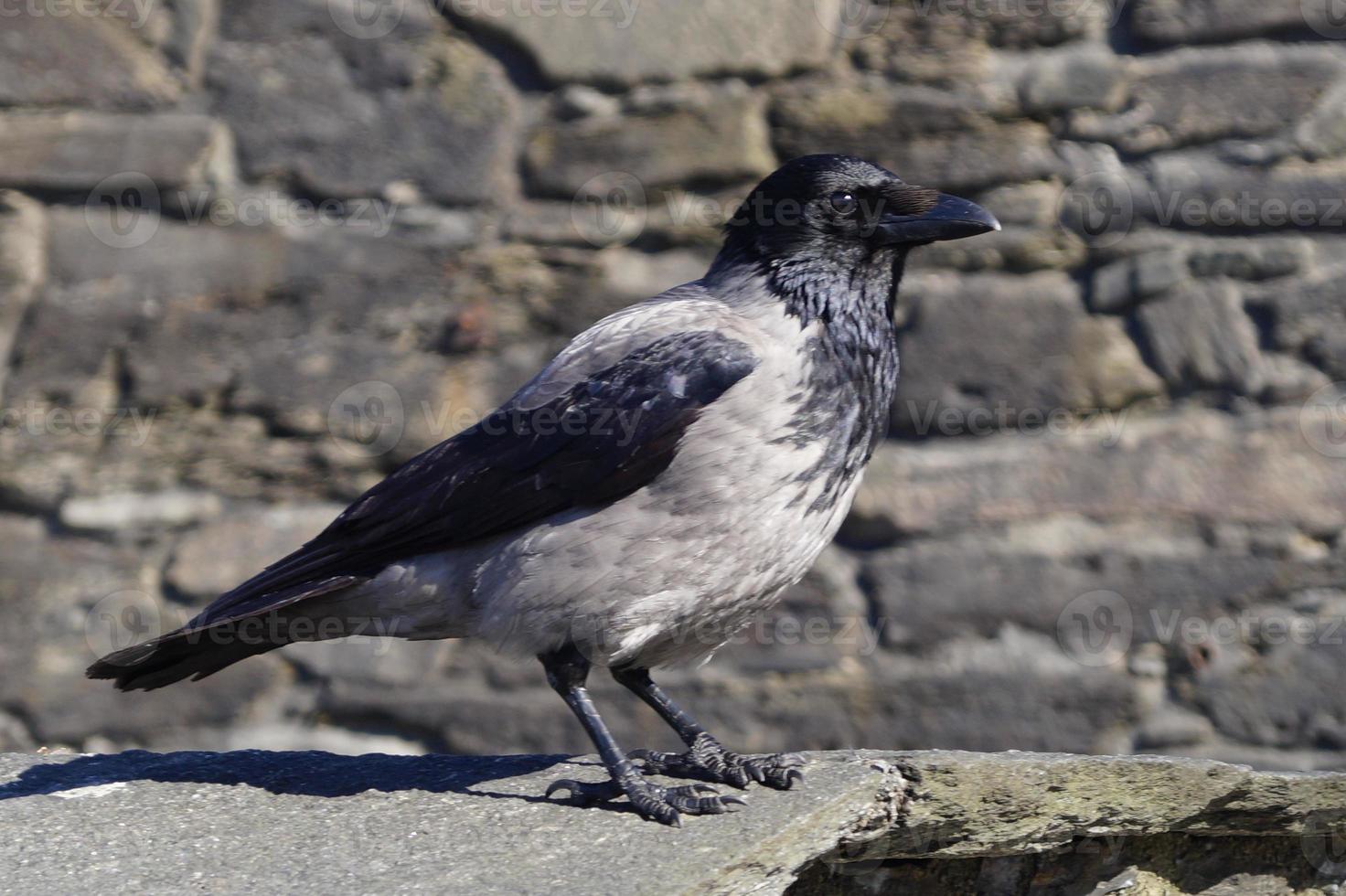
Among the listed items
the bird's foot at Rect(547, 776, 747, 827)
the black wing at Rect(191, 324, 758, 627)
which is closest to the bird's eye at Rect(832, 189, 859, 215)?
the black wing at Rect(191, 324, 758, 627)

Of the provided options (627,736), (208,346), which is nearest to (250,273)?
(208,346)

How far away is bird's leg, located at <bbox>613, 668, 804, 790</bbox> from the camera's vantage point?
221 centimetres

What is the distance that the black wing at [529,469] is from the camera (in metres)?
2.26

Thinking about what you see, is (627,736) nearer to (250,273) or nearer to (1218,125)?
(250,273)

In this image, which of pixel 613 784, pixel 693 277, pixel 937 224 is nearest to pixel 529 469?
pixel 613 784

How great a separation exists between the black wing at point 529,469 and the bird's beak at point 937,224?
14.2 inches

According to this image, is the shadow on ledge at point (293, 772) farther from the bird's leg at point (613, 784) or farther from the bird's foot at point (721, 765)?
the bird's foot at point (721, 765)

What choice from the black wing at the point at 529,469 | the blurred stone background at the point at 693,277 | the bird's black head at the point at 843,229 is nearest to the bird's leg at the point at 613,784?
the black wing at the point at 529,469

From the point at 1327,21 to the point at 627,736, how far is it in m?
2.39

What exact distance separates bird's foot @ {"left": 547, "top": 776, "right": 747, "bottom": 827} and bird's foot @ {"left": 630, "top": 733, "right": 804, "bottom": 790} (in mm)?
61

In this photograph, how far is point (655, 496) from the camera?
2.23m

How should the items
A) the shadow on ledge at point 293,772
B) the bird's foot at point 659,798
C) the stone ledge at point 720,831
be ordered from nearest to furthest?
1. the stone ledge at point 720,831
2. the bird's foot at point 659,798
3. the shadow on ledge at point 293,772

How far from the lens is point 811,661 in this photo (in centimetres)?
345

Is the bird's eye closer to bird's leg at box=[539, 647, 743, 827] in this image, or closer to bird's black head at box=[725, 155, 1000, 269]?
bird's black head at box=[725, 155, 1000, 269]
